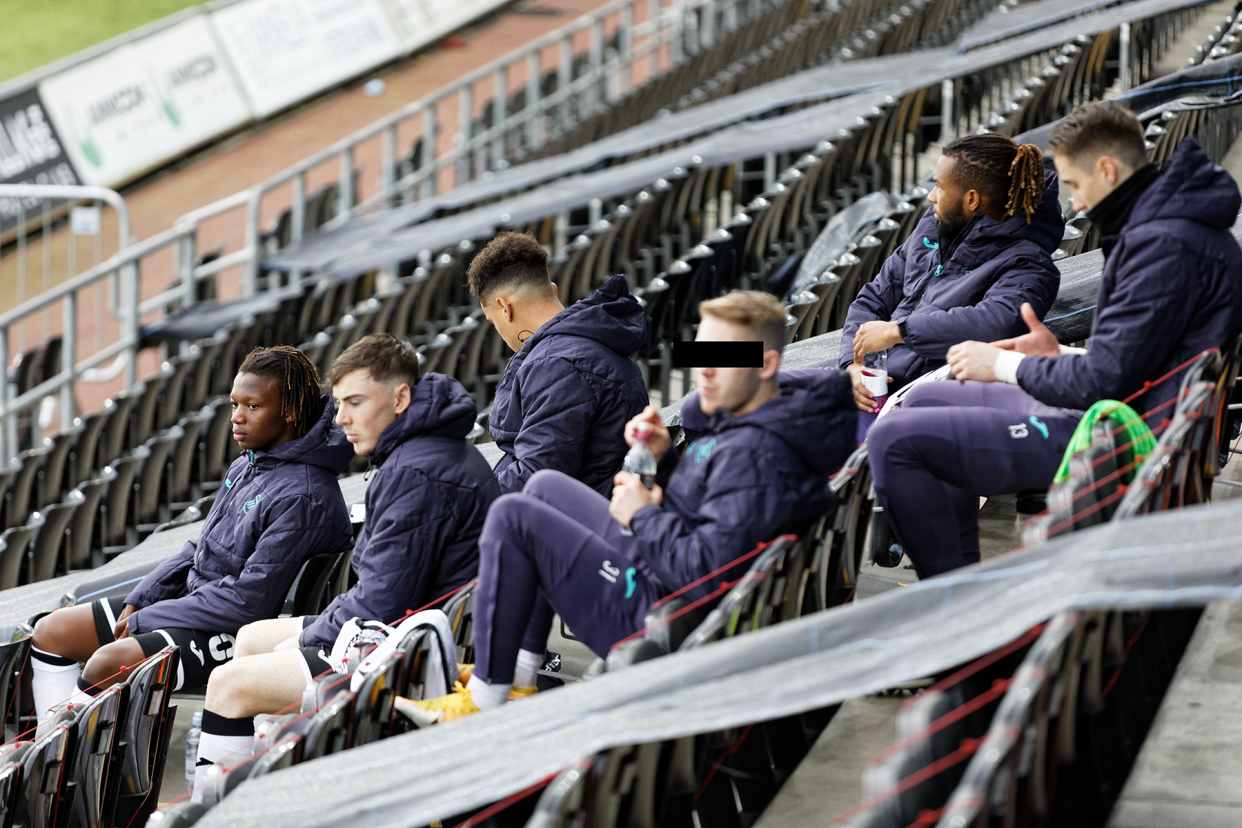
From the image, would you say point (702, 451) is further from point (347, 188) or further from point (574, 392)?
point (347, 188)

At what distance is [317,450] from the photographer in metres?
3.28

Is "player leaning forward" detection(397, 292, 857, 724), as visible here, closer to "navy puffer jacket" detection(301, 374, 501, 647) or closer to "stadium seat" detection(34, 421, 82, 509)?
"navy puffer jacket" detection(301, 374, 501, 647)

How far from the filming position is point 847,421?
2.34 m

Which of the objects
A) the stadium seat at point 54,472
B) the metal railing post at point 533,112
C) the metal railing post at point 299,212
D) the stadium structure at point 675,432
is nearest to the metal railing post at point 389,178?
the stadium structure at point 675,432

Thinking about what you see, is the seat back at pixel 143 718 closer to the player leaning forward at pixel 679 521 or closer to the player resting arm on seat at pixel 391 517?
the player resting arm on seat at pixel 391 517

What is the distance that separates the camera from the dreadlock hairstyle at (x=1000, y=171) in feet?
10.3

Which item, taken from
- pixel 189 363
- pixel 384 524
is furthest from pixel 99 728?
pixel 189 363

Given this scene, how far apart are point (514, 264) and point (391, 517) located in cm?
79

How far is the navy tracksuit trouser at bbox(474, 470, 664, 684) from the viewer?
2391 mm

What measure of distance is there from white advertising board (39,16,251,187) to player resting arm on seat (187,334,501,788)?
10.2 meters

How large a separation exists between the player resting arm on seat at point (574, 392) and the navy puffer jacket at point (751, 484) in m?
0.72

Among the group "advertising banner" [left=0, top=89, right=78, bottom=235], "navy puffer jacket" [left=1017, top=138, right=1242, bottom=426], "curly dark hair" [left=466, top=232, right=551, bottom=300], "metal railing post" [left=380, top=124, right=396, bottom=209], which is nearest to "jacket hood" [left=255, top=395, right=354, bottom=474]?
"curly dark hair" [left=466, top=232, right=551, bottom=300]

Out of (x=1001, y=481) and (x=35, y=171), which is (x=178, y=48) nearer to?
(x=35, y=171)

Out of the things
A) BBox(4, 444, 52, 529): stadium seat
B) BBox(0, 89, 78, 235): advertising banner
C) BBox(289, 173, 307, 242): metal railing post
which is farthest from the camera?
BBox(0, 89, 78, 235): advertising banner
